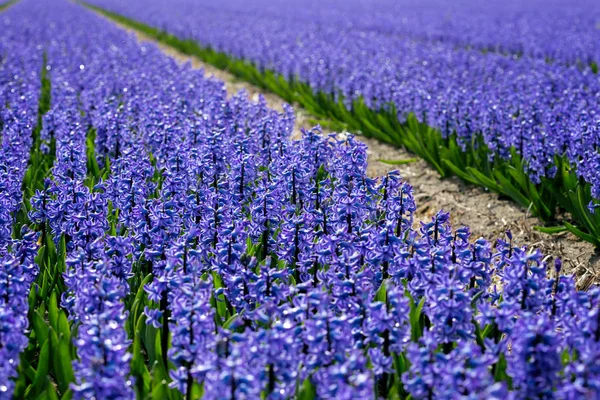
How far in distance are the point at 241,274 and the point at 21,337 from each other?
3.49 ft

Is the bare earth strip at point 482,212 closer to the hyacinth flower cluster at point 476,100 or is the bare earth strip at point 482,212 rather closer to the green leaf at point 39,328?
the hyacinth flower cluster at point 476,100

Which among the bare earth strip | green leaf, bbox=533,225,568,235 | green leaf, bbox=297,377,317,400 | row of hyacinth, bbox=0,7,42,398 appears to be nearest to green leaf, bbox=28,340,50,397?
row of hyacinth, bbox=0,7,42,398

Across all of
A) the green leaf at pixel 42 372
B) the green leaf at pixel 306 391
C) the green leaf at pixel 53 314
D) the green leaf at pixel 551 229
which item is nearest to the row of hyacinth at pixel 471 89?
the green leaf at pixel 551 229

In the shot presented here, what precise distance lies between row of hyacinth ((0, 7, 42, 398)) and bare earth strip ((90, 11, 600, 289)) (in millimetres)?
3791

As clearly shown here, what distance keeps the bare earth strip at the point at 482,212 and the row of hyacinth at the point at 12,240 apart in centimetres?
379

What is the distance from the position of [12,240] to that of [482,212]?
14.4 feet

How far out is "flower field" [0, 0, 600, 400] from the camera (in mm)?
2617

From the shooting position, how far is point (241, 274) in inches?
134

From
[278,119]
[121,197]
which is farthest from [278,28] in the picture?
[121,197]

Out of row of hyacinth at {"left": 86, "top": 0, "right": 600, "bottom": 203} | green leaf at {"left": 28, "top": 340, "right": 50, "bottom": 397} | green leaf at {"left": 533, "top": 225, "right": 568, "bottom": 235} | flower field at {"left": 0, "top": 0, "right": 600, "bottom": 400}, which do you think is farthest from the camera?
row of hyacinth at {"left": 86, "top": 0, "right": 600, "bottom": 203}

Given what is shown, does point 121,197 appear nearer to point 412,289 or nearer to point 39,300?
point 39,300

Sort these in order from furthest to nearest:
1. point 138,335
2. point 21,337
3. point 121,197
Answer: point 121,197 → point 138,335 → point 21,337

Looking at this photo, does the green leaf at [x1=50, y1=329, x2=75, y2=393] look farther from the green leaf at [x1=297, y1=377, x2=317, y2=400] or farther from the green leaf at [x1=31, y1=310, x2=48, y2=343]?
the green leaf at [x1=297, y1=377, x2=317, y2=400]

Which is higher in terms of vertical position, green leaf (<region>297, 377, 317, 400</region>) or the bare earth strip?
green leaf (<region>297, 377, 317, 400</region>)
